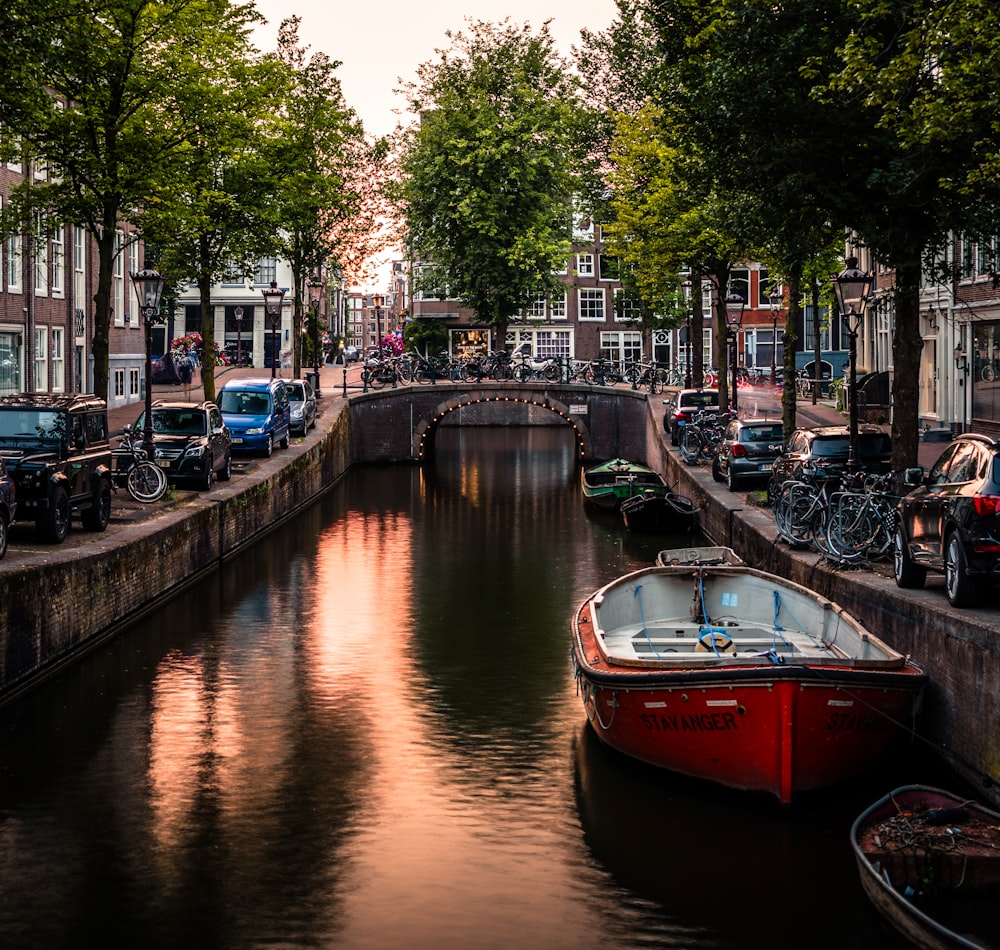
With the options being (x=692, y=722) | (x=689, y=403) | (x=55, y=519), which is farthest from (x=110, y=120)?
(x=689, y=403)

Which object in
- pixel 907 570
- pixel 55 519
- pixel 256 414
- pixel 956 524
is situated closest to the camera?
pixel 956 524

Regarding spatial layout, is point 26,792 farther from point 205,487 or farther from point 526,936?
point 205,487

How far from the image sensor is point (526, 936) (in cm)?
1210

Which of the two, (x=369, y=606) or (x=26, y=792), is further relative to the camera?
(x=369, y=606)

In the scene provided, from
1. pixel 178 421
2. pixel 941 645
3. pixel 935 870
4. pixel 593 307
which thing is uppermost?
pixel 593 307

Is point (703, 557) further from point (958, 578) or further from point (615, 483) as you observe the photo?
point (615, 483)

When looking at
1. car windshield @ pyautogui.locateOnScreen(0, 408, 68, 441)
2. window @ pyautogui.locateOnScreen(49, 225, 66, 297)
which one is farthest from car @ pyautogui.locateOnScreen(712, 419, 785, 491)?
window @ pyautogui.locateOnScreen(49, 225, 66, 297)

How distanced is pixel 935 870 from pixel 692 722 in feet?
12.3

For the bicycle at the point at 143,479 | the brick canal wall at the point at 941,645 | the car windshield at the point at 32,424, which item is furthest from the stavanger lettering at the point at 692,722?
the bicycle at the point at 143,479

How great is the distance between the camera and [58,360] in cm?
4797

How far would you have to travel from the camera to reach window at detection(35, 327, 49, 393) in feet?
151

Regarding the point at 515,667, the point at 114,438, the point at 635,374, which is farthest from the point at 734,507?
the point at 635,374

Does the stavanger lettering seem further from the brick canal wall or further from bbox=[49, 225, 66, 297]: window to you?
bbox=[49, 225, 66, 297]: window

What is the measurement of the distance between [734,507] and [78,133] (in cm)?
1508
